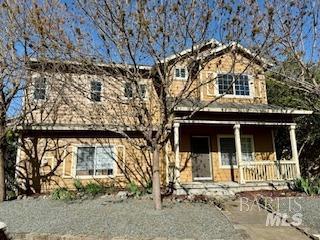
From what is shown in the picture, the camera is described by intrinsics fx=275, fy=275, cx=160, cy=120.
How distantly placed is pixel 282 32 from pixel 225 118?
14.9 feet

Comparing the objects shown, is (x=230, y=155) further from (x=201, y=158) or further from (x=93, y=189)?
(x=93, y=189)

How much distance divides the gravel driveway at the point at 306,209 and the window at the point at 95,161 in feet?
25.9

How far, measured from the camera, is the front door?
14188 millimetres

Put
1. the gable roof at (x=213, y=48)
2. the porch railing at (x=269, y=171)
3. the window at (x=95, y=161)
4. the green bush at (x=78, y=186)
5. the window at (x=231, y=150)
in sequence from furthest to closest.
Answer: the window at (x=231, y=150), the window at (x=95, y=161), the porch railing at (x=269, y=171), the green bush at (x=78, y=186), the gable roof at (x=213, y=48)

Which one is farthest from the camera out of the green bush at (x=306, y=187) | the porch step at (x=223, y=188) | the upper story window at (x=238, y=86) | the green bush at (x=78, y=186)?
the upper story window at (x=238, y=86)

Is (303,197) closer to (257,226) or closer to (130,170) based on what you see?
(257,226)

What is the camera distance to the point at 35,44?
838 centimetres

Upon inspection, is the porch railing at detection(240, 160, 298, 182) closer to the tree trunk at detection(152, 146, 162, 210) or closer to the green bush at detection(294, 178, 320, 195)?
the green bush at detection(294, 178, 320, 195)

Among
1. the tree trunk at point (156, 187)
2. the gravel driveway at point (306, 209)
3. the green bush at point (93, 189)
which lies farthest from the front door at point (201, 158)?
the tree trunk at point (156, 187)

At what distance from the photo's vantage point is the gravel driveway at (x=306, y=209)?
296 inches

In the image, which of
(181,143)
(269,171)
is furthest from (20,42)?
(269,171)

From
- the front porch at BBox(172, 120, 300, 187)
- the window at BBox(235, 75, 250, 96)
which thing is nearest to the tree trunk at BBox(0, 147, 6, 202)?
the front porch at BBox(172, 120, 300, 187)

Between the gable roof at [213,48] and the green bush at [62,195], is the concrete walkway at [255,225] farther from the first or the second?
the green bush at [62,195]

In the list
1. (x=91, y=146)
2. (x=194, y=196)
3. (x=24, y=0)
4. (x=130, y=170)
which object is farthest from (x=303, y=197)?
(x=24, y=0)
